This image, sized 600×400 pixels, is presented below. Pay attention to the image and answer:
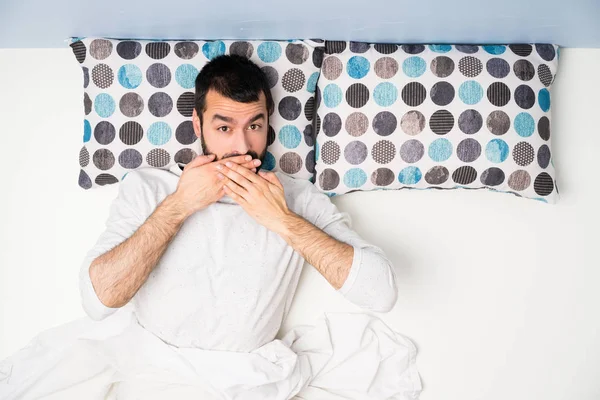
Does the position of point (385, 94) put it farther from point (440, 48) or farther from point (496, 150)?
point (496, 150)

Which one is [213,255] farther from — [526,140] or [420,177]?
[526,140]

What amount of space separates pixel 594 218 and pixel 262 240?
123 centimetres

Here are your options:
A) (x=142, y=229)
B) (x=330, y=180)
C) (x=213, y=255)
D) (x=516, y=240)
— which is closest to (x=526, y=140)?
(x=516, y=240)

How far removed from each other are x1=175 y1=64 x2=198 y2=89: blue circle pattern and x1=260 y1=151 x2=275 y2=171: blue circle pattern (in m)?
0.33

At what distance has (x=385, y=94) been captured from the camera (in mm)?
1574

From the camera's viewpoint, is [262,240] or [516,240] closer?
[262,240]

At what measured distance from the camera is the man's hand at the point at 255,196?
1.38m

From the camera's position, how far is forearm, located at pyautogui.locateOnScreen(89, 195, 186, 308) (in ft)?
4.28

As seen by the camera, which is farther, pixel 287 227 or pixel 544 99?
pixel 544 99

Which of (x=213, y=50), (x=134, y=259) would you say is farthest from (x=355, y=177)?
(x=134, y=259)

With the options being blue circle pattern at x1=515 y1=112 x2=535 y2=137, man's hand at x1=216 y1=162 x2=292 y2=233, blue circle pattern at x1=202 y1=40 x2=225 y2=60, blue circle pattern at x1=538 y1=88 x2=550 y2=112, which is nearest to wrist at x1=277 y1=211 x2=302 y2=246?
man's hand at x1=216 y1=162 x2=292 y2=233

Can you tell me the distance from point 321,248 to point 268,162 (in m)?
0.38

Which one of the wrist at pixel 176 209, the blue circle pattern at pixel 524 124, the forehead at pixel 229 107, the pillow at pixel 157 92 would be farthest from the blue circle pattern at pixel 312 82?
the blue circle pattern at pixel 524 124

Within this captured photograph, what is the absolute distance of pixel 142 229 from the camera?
1.34 metres
